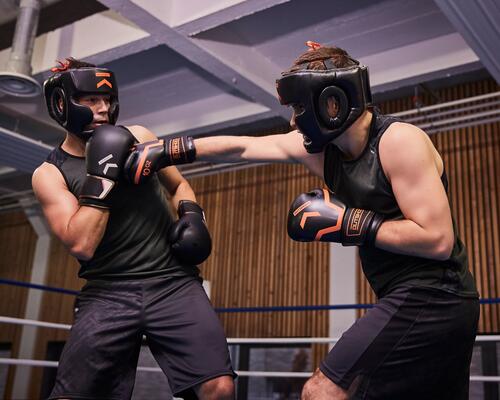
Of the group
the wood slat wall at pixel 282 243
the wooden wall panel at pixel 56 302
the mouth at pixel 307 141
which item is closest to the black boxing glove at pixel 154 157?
the mouth at pixel 307 141

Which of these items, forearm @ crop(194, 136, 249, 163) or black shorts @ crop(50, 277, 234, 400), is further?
forearm @ crop(194, 136, 249, 163)

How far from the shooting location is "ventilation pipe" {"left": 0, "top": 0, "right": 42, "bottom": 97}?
4.84m

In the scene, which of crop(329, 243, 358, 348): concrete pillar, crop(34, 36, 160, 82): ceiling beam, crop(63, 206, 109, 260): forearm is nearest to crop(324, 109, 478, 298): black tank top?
crop(63, 206, 109, 260): forearm

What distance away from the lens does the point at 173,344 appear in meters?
2.15

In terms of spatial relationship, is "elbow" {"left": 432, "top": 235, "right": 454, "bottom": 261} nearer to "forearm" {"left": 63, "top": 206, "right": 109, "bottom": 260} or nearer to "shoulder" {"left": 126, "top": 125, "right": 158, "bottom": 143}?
"forearm" {"left": 63, "top": 206, "right": 109, "bottom": 260}

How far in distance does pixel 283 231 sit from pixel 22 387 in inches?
181

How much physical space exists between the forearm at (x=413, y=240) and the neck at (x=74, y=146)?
49.8 inches

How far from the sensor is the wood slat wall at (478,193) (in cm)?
562

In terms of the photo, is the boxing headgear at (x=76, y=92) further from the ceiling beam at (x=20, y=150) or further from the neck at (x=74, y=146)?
the ceiling beam at (x=20, y=150)

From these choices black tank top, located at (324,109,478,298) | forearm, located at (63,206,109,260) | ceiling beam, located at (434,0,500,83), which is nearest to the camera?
black tank top, located at (324,109,478,298)

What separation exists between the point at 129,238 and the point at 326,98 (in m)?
0.94

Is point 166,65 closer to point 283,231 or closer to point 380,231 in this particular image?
point 283,231

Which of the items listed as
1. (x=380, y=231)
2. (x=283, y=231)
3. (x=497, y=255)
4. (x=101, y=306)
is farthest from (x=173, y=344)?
(x=283, y=231)

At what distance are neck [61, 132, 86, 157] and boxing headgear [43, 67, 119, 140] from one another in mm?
67
